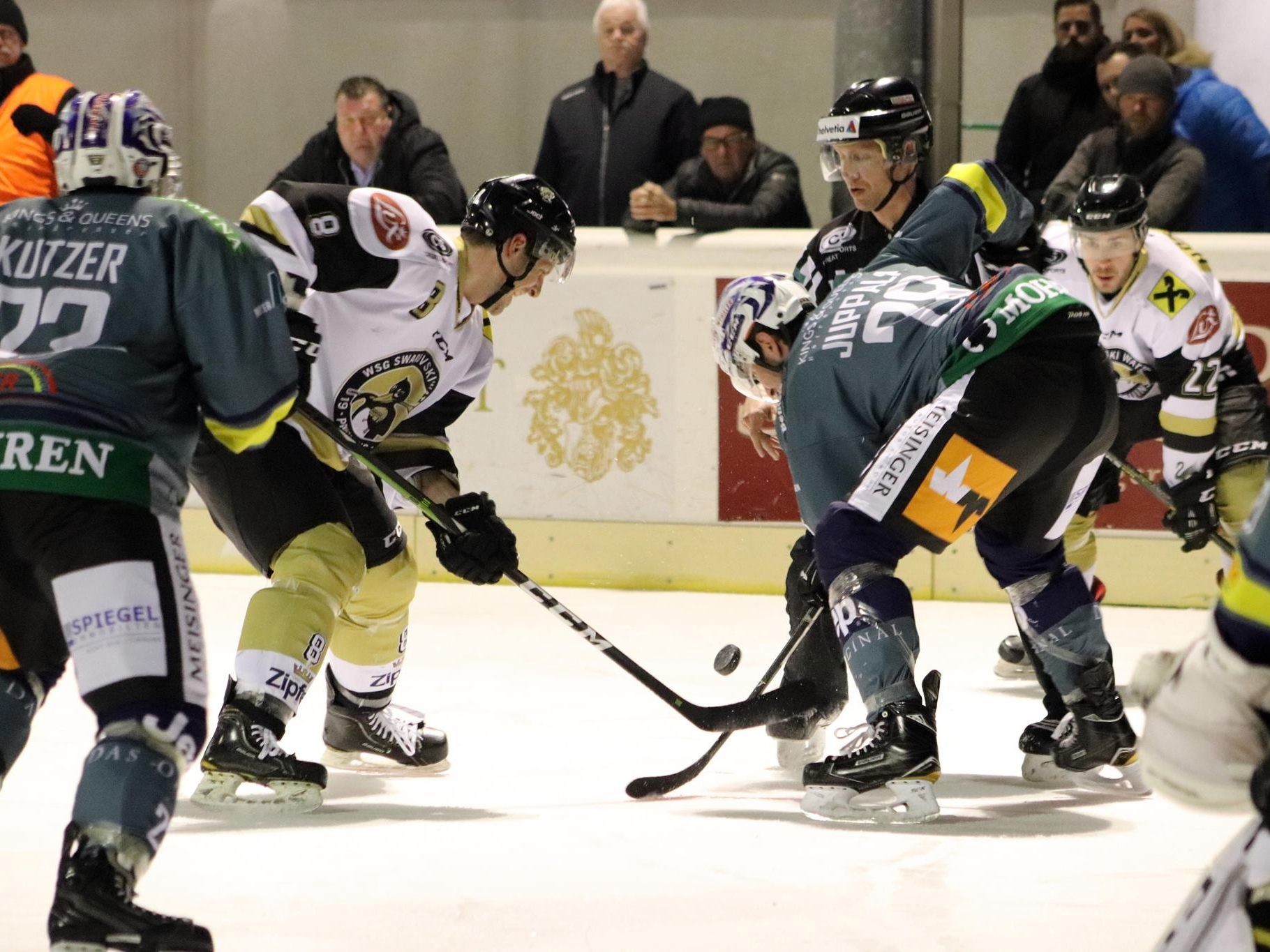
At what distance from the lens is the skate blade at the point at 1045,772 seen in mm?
3508

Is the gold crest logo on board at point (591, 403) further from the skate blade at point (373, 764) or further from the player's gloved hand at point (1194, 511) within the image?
the skate blade at point (373, 764)

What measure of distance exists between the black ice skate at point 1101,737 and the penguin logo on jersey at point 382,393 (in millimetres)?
1361

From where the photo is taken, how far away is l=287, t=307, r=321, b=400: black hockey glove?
3.27 m

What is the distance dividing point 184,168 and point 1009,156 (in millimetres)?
4297

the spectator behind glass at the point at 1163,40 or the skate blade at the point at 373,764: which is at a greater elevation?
the spectator behind glass at the point at 1163,40

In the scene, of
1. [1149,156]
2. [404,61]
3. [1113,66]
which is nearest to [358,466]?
[1149,156]

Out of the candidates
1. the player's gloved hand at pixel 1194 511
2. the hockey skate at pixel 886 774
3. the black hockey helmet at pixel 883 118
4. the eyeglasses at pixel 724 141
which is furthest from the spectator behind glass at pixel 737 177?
the hockey skate at pixel 886 774

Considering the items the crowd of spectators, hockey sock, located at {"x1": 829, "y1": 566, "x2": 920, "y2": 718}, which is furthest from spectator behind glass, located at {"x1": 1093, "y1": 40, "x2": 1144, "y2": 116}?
hockey sock, located at {"x1": 829, "y1": 566, "x2": 920, "y2": 718}

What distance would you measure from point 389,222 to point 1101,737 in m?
1.61

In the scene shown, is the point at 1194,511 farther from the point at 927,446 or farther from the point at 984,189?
the point at 927,446

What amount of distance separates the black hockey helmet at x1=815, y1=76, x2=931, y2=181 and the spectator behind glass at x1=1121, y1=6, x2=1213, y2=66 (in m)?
2.52

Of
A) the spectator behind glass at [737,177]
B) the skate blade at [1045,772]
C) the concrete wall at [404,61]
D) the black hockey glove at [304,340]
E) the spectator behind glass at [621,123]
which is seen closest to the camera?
the black hockey glove at [304,340]

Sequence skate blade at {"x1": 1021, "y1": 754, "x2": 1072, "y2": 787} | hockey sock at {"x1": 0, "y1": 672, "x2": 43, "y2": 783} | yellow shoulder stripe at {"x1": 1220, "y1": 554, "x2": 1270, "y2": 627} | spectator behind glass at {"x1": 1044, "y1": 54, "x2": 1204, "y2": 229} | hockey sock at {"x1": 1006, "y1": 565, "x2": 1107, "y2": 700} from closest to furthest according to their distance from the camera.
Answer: yellow shoulder stripe at {"x1": 1220, "y1": 554, "x2": 1270, "y2": 627}, hockey sock at {"x1": 0, "y1": 672, "x2": 43, "y2": 783}, hockey sock at {"x1": 1006, "y1": 565, "x2": 1107, "y2": 700}, skate blade at {"x1": 1021, "y1": 754, "x2": 1072, "y2": 787}, spectator behind glass at {"x1": 1044, "y1": 54, "x2": 1204, "y2": 229}

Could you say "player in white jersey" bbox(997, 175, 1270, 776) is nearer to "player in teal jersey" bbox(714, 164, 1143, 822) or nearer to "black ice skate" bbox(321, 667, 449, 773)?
"player in teal jersey" bbox(714, 164, 1143, 822)
